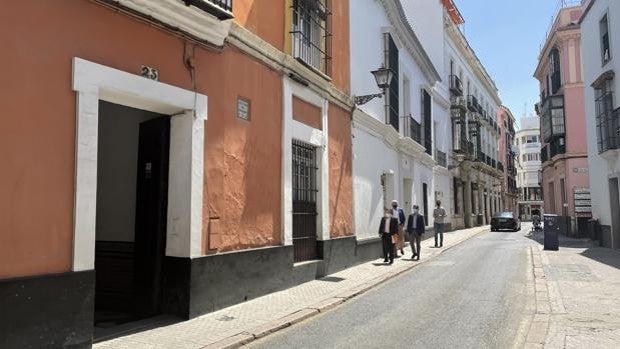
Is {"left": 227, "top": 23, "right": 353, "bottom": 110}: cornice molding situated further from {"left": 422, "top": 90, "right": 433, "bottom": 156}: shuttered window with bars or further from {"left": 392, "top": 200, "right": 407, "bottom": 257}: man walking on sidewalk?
{"left": 422, "top": 90, "right": 433, "bottom": 156}: shuttered window with bars

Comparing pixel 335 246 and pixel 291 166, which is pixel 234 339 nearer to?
pixel 291 166

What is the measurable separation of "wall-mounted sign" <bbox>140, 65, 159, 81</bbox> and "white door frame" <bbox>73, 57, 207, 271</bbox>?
7cm

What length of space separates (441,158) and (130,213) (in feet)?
71.0

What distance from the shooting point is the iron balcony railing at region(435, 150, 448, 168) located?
2627 centimetres

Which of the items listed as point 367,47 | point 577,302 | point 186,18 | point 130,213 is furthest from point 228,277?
point 367,47

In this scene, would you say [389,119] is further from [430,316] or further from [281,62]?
[430,316]

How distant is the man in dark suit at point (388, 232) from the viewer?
43.9ft

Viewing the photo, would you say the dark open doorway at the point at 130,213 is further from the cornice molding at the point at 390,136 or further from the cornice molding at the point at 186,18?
the cornice molding at the point at 390,136

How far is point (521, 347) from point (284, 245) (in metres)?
4.51

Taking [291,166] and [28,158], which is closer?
[28,158]

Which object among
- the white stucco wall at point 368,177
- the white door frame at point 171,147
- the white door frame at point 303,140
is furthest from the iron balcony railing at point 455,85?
the white door frame at point 171,147

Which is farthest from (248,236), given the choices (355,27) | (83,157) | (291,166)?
(355,27)

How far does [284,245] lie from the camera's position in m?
9.22

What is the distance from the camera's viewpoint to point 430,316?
23.8 ft
